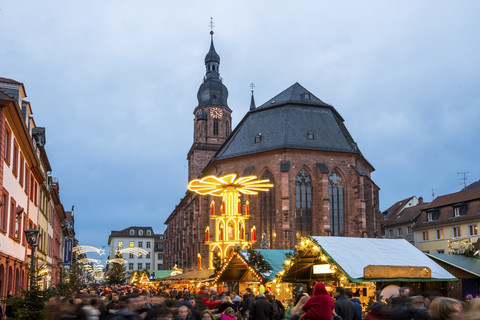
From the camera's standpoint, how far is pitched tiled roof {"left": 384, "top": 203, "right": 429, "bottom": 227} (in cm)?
6058

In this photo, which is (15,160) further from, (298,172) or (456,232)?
(456,232)

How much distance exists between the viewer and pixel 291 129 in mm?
46156

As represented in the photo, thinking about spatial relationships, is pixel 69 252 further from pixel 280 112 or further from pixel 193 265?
pixel 280 112

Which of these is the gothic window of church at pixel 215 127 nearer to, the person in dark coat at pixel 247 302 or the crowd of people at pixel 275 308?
the crowd of people at pixel 275 308

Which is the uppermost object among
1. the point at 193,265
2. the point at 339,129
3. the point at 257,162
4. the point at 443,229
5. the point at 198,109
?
the point at 198,109

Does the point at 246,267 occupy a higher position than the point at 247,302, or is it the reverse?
the point at 246,267

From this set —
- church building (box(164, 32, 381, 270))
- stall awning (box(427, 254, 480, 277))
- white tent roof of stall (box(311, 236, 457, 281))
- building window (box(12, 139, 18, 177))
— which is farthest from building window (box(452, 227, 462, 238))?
building window (box(12, 139, 18, 177))

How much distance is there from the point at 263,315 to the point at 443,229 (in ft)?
151

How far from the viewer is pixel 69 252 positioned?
54.6m

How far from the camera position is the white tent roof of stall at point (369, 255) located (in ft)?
49.4

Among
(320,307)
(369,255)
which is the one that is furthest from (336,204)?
(320,307)

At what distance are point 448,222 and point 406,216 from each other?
10.6 m

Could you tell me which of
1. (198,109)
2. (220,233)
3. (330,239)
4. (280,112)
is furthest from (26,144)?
(198,109)

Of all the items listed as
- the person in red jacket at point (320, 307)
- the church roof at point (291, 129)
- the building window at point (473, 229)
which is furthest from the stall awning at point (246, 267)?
the building window at point (473, 229)
